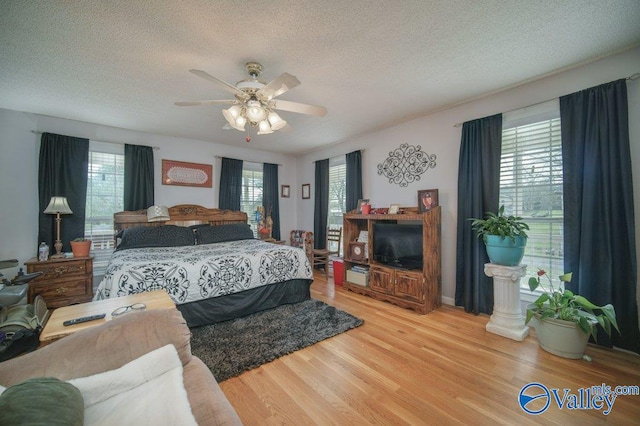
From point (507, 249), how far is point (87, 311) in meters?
3.42

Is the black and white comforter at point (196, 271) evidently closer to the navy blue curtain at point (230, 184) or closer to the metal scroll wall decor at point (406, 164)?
the navy blue curtain at point (230, 184)

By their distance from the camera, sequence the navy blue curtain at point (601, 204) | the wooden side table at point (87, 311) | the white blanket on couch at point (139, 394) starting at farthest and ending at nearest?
the navy blue curtain at point (601, 204)
the wooden side table at point (87, 311)
the white blanket on couch at point (139, 394)

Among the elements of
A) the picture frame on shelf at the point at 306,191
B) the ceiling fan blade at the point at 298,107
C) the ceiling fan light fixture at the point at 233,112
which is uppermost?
the ceiling fan blade at the point at 298,107

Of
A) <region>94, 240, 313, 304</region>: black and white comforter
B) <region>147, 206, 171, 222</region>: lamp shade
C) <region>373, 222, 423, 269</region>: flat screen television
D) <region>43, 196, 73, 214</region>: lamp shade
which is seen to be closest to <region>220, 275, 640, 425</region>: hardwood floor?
<region>373, 222, 423, 269</region>: flat screen television

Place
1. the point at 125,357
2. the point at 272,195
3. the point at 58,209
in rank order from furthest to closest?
the point at 272,195 → the point at 58,209 → the point at 125,357

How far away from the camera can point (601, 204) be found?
2.20 metres

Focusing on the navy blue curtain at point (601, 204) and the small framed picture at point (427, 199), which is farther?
the small framed picture at point (427, 199)

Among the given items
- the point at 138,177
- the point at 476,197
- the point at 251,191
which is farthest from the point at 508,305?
the point at 138,177

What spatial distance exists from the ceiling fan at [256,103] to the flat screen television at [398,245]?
6.38ft

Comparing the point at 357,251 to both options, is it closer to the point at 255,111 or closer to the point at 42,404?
the point at 255,111

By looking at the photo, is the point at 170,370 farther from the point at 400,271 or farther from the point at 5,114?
the point at 5,114

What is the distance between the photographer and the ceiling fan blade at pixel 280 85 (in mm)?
1789

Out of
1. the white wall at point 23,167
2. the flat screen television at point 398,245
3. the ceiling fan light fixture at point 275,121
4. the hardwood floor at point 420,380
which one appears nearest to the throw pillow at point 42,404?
the hardwood floor at point 420,380

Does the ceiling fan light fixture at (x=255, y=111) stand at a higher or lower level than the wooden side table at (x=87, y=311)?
higher
